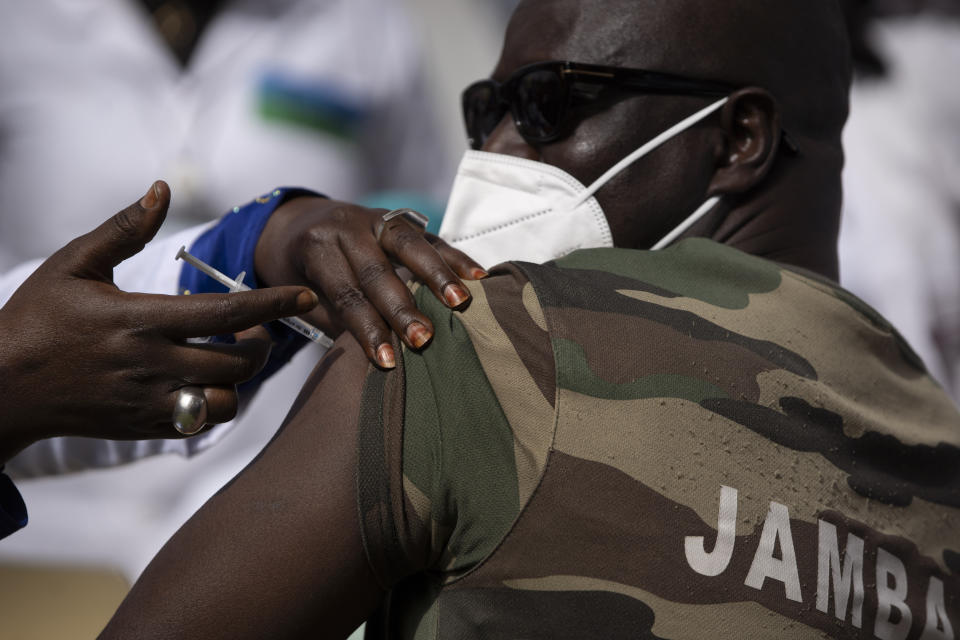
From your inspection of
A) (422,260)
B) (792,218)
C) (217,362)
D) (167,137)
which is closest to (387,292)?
(422,260)

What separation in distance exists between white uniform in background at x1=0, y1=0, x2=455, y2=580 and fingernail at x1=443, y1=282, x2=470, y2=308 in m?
1.88

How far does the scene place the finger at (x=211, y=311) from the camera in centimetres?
114

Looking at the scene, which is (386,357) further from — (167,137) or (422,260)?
(167,137)

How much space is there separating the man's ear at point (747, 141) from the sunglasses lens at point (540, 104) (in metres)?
0.29

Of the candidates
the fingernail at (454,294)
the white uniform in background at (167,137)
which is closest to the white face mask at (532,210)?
the fingernail at (454,294)

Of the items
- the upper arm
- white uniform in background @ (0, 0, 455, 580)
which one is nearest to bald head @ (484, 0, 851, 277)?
the upper arm

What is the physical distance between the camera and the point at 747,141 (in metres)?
1.74

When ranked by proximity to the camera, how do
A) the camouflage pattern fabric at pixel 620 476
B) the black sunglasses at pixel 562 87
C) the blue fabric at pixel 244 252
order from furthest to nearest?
the blue fabric at pixel 244 252
the black sunglasses at pixel 562 87
the camouflage pattern fabric at pixel 620 476

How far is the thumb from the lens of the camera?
3.82ft

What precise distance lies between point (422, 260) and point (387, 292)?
0.07 metres

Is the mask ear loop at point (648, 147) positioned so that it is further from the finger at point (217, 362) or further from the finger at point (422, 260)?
the finger at point (217, 362)

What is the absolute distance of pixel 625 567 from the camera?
1.08 m

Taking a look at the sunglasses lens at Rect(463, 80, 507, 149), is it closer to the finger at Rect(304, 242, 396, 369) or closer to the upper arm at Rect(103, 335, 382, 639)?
the finger at Rect(304, 242, 396, 369)

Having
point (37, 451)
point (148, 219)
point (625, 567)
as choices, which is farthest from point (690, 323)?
Answer: point (37, 451)
